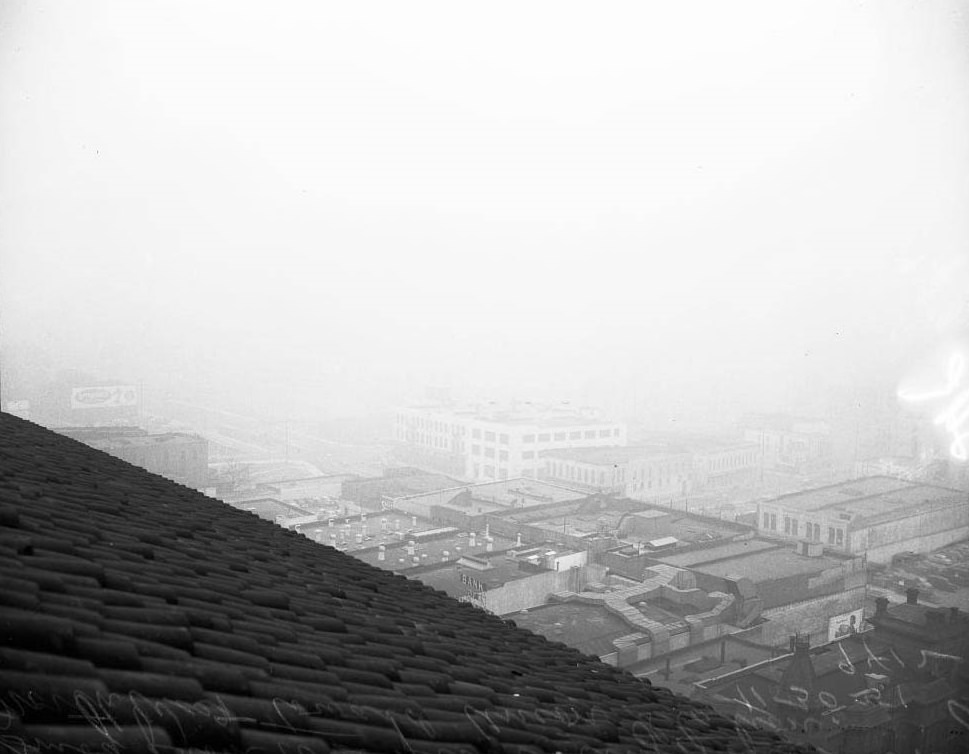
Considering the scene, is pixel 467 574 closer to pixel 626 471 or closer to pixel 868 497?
pixel 626 471

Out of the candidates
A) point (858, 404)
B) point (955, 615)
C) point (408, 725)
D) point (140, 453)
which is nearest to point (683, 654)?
point (955, 615)

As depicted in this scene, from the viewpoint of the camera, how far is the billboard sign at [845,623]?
10578 mm

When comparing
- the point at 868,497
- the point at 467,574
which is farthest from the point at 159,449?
the point at 868,497

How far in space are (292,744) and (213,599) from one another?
0.50 meters

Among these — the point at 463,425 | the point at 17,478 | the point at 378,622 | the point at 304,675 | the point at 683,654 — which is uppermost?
the point at 17,478

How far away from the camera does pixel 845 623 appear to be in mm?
10938

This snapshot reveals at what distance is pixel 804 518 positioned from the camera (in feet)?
45.1

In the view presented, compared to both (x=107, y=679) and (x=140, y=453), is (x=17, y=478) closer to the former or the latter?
(x=107, y=679)

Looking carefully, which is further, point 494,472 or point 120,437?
point 494,472

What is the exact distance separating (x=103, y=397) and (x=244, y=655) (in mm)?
14871

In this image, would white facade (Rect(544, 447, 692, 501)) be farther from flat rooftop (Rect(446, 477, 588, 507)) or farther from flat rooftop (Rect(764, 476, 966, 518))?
flat rooftop (Rect(764, 476, 966, 518))

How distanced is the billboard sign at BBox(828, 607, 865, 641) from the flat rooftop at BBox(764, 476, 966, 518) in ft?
9.30

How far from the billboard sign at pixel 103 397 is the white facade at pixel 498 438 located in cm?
543

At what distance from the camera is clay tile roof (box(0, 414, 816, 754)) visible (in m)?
0.70
